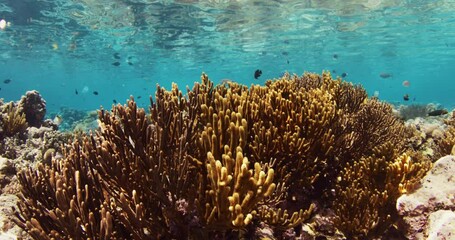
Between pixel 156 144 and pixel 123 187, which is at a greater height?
pixel 156 144

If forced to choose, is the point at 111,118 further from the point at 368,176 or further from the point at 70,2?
the point at 70,2

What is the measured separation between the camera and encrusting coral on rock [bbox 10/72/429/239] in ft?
8.13

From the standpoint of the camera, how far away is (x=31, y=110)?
1097 cm

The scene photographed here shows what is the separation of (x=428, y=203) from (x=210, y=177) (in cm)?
248

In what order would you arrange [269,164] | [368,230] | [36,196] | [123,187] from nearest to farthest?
[123,187]
[36,196]
[269,164]
[368,230]

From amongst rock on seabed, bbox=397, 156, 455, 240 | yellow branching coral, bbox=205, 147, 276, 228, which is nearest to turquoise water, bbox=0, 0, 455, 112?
rock on seabed, bbox=397, 156, 455, 240

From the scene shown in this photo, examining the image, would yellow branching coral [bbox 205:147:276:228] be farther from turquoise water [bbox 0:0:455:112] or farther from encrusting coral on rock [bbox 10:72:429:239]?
turquoise water [bbox 0:0:455:112]

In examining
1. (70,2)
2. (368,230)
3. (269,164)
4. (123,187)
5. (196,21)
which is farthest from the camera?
(196,21)

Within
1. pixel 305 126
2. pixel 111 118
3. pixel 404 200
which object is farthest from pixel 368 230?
pixel 111 118

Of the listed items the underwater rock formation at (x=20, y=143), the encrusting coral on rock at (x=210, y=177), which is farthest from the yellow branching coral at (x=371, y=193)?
the underwater rock formation at (x=20, y=143)

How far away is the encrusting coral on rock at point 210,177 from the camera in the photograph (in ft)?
8.13

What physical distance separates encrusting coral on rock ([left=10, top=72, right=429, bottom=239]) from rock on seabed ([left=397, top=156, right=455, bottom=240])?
15 centimetres

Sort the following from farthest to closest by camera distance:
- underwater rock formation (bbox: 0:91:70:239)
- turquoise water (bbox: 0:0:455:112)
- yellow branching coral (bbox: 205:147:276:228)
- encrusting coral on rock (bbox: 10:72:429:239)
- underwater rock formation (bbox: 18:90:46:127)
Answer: turquoise water (bbox: 0:0:455:112) → underwater rock formation (bbox: 18:90:46:127) → underwater rock formation (bbox: 0:91:70:239) → encrusting coral on rock (bbox: 10:72:429:239) → yellow branching coral (bbox: 205:147:276:228)

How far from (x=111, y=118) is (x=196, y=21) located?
26.2 m
